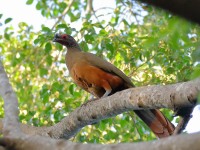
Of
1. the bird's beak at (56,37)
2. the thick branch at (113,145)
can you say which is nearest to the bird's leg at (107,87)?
the bird's beak at (56,37)

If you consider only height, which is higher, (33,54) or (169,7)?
(169,7)

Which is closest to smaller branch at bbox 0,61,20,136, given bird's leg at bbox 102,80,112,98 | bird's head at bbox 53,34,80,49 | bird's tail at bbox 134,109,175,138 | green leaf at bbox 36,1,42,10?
bird's tail at bbox 134,109,175,138

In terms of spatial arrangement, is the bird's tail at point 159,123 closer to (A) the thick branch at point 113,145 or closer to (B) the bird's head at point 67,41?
(B) the bird's head at point 67,41

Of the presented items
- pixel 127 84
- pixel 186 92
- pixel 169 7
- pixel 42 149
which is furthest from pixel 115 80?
pixel 169 7

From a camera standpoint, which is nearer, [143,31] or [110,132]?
[110,132]

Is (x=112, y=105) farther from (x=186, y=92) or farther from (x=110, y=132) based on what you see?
(x=110, y=132)

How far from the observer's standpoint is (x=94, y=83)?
507 centimetres

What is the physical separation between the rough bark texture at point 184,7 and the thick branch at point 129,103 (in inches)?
52.6

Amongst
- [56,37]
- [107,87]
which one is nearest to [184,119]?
[107,87]

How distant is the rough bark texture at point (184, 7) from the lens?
830 millimetres

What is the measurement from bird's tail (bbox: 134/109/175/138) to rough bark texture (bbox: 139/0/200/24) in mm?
3200

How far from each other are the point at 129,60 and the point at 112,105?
7.59 ft

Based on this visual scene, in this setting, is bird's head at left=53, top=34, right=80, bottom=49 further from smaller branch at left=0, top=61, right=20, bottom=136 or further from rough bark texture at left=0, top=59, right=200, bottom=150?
smaller branch at left=0, top=61, right=20, bottom=136

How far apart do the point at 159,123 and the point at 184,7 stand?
336cm
